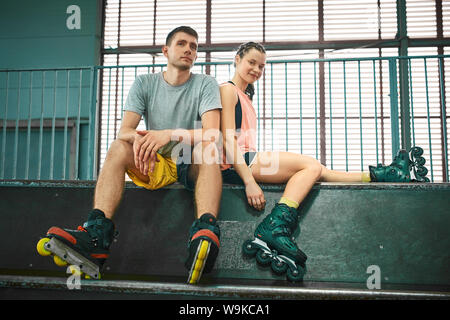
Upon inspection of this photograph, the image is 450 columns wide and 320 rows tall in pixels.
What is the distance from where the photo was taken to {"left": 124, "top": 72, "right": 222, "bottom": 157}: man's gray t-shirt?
5.47 feet

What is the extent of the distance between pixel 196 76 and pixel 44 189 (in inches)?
33.9

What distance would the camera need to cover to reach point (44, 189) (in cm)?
181

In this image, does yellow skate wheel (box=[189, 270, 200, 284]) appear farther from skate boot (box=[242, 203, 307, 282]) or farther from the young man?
skate boot (box=[242, 203, 307, 282])

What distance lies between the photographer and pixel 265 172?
5.48 feet

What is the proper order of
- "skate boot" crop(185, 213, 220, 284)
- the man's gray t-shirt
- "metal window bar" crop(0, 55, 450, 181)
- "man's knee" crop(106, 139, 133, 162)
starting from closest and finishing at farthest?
1. "skate boot" crop(185, 213, 220, 284)
2. "man's knee" crop(106, 139, 133, 162)
3. the man's gray t-shirt
4. "metal window bar" crop(0, 55, 450, 181)

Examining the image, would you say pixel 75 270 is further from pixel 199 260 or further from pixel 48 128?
pixel 48 128

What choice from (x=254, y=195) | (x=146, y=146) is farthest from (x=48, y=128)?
(x=254, y=195)

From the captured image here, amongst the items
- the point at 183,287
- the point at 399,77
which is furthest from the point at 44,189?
the point at 399,77

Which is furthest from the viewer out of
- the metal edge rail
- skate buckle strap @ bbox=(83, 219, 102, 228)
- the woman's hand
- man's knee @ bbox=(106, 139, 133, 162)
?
the woman's hand

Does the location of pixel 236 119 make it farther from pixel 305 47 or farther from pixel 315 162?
pixel 305 47

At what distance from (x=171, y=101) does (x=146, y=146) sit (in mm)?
326

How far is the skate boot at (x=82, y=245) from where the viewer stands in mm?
1189

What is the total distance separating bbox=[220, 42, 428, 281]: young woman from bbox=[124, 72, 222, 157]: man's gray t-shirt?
0.34 ft

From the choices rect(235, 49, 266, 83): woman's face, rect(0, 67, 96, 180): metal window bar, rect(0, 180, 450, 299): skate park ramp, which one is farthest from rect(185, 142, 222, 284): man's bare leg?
rect(0, 67, 96, 180): metal window bar
